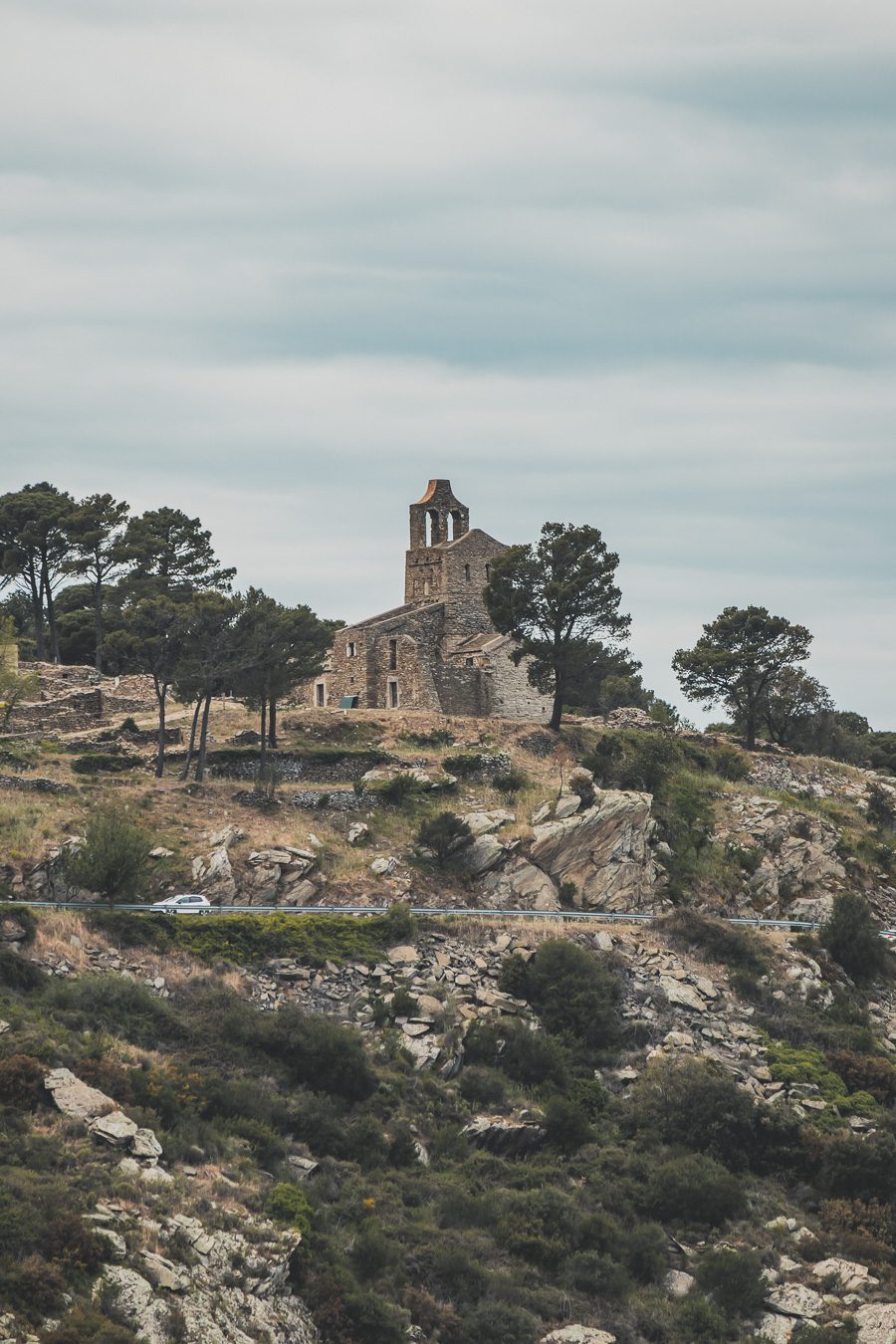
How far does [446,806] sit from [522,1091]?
19183 millimetres

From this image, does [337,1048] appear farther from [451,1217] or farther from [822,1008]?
[822,1008]

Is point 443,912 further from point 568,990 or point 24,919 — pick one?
point 24,919

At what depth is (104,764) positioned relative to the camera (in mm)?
67125

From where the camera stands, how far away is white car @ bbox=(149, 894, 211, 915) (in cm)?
5391

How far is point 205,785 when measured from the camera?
6538 centimetres

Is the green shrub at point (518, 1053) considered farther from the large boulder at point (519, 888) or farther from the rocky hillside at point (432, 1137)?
the large boulder at point (519, 888)

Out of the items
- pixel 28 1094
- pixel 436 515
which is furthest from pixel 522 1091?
pixel 436 515

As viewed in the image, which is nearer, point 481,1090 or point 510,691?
point 481,1090

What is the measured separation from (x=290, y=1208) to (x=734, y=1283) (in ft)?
37.7

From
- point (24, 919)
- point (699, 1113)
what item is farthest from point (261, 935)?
point (699, 1113)

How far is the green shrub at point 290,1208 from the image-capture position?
3859 centimetres

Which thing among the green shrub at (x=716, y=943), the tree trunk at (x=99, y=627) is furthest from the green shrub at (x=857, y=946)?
the tree trunk at (x=99, y=627)

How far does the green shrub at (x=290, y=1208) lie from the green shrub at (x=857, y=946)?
2956 cm

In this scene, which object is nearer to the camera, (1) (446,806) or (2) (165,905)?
(2) (165,905)
